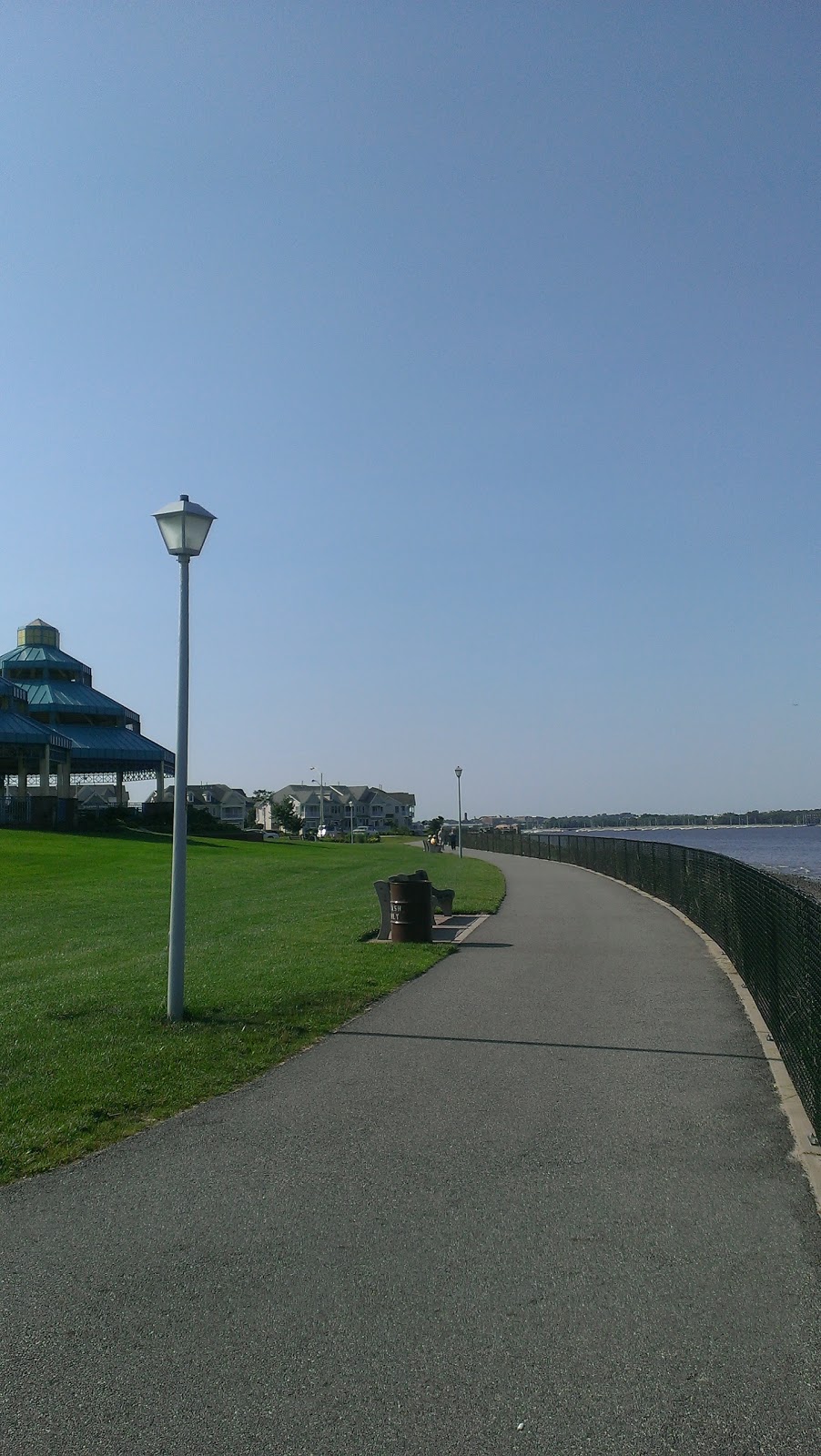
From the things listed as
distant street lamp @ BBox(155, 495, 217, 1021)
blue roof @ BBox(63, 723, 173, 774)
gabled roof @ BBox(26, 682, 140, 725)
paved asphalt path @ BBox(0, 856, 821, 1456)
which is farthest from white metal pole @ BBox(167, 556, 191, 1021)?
gabled roof @ BBox(26, 682, 140, 725)

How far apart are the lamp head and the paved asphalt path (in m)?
5.01

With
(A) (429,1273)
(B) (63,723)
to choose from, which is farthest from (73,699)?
(A) (429,1273)

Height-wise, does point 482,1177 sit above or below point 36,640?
below

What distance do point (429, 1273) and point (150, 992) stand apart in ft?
25.0

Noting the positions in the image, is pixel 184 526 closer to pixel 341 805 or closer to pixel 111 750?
pixel 111 750

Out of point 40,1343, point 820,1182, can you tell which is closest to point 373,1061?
point 820,1182

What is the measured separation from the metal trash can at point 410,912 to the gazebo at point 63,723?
1870 inches

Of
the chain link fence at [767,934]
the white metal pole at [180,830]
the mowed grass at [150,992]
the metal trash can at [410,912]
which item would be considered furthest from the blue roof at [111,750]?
the white metal pole at [180,830]

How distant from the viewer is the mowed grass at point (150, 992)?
761cm

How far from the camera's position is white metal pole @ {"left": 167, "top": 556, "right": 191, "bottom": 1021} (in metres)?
10.4

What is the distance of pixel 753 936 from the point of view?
40.1ft

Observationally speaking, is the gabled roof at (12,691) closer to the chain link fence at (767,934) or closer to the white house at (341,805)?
the chain link fence at (767,934)

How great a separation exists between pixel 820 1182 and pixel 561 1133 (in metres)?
1.55

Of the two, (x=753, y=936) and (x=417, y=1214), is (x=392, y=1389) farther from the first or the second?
(x=753, y=936)
